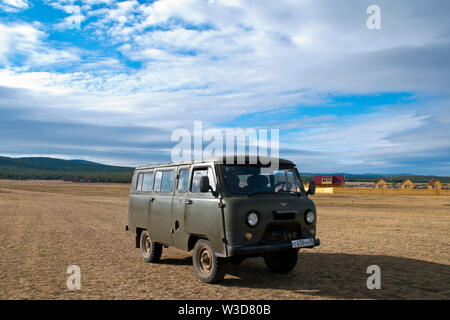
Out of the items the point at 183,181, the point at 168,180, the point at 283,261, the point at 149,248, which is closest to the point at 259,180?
the point at 183,181

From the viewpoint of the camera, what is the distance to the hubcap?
7695mm

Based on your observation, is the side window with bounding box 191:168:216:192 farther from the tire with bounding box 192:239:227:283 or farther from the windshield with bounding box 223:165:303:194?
the tire with bounding box 192:239:227:283

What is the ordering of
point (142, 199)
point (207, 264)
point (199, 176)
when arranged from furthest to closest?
1. point (142, 199)
2. point (199, 176)
3. point (207, 264)

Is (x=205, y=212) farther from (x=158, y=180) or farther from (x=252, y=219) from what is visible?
(x=158, y=180)

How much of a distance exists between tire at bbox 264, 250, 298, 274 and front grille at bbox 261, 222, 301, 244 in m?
1.02

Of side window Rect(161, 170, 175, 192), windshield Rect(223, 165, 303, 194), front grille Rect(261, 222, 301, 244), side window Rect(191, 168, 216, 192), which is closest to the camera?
front grille Rect(261, 222, 301, 244)

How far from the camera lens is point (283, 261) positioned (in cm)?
865

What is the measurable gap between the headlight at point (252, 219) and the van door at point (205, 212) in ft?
1.66

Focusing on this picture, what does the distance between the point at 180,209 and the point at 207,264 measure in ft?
4.37

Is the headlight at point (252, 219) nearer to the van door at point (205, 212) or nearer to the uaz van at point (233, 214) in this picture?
the uaz van at point (233, 214)

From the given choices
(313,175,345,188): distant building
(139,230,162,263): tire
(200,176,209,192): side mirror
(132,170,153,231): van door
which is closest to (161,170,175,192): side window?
(132,170,153,231): van door

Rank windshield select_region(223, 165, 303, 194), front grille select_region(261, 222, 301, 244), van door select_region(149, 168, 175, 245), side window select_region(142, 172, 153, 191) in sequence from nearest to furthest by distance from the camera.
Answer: front grille select_region(261, 222, 301, 244)
windshield select_region(223, 165, 303, 194)
van door select_region(149, 168, 175, 245)
side window select_region(142, 172, 153, 191)

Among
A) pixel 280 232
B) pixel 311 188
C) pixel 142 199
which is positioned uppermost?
pixel 311 188
